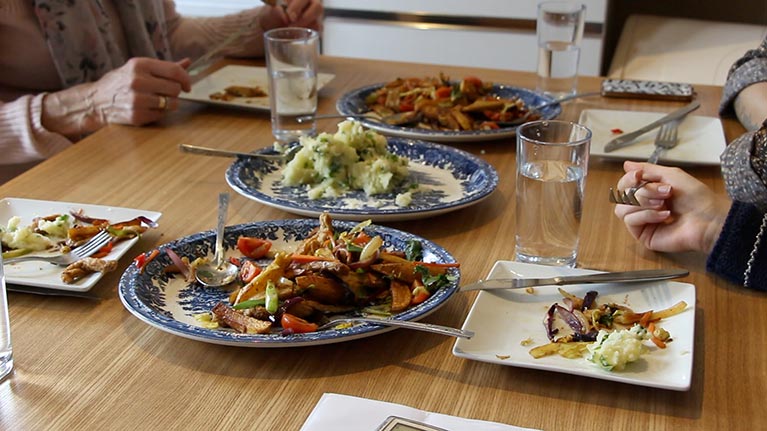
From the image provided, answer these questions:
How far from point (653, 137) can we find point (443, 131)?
1.38 feet

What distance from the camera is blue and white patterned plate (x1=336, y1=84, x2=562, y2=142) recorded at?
1674 millimetres

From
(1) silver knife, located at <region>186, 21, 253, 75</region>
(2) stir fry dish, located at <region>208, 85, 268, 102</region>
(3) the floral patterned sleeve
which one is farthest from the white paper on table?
(3) the floral patterned sleeve

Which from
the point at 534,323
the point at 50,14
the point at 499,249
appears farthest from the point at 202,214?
the point at 50,14

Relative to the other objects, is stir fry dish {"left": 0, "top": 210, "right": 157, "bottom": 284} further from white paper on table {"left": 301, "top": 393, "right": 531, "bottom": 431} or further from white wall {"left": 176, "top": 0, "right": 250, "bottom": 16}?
white wall {"left": 176, "top": 0, "right": 250, "bottom": 16}

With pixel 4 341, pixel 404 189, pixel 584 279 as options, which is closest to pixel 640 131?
pixel 404 189

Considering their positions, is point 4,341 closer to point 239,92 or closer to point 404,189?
point 404,189

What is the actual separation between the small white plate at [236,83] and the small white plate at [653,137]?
68cm

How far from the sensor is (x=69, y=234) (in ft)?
4.01

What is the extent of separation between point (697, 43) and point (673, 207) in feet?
7.08

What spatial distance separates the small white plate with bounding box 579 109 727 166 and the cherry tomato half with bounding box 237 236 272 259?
70 centimetres

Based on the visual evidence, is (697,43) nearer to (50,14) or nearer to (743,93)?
(743,93)

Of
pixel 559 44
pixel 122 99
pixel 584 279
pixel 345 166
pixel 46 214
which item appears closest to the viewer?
pixel 584 279

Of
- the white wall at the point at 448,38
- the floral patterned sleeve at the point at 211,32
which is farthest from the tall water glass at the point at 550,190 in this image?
the white wall at the point at 448,38

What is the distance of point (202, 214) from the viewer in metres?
1.37
